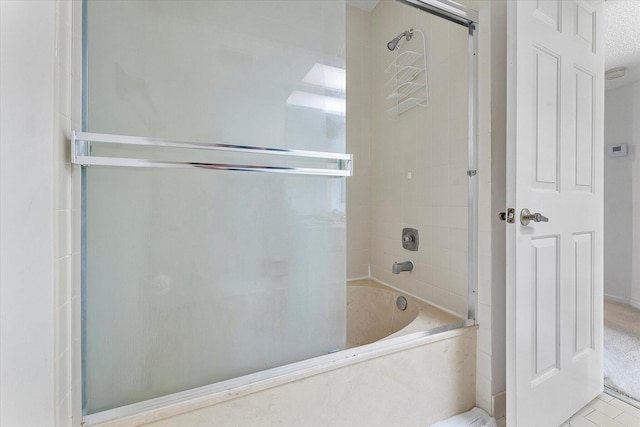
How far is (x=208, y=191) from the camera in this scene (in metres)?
0.88

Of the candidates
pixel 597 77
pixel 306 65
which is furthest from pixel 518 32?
pixel 306 65

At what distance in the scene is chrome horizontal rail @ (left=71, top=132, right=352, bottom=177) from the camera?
0.70 m

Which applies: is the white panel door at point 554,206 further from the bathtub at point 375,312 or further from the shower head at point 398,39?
the shower head at point 398,39

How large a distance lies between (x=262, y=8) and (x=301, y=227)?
0.79m

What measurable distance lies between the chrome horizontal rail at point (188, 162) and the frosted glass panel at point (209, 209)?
0.03 m

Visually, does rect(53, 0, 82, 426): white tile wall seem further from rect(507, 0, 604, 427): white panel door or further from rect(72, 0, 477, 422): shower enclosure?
rect(507, 0, 604, 427): white panel door

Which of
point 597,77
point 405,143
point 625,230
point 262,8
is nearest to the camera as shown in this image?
point 262,8

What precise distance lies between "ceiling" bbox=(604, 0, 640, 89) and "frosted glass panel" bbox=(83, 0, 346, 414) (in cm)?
198

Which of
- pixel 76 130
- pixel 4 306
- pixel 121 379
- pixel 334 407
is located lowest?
pixel 334 407

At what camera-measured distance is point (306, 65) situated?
103 cm

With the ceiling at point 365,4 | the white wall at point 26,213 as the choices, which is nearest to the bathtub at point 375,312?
the white wall at point 26,213

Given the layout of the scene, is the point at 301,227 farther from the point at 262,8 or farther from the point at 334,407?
the point at 262,8

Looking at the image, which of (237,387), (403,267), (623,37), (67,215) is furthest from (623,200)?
(67,215)

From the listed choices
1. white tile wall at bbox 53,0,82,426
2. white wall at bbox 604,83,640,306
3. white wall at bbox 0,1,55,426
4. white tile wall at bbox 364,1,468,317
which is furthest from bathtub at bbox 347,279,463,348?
white wall at bbox 604,83,640,306
